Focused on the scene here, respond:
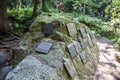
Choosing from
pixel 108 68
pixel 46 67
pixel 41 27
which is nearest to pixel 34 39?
pixel 41 27

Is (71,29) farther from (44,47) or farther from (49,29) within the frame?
(44,47)

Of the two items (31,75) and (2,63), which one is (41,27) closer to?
(2,63)

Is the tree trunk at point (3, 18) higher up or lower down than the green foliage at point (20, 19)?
higher up

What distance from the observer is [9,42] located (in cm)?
729

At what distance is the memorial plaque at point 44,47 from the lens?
3.94m

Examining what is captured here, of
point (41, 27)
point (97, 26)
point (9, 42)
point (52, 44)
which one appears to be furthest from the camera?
point (97, 26)

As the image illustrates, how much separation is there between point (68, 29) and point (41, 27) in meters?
0.77

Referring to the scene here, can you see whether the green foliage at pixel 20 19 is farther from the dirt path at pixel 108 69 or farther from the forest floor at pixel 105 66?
the dirt path at pixel 108 69

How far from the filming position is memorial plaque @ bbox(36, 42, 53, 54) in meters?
3.94

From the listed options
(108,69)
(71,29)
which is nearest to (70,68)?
(71,29)

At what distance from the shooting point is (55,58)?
3.79m

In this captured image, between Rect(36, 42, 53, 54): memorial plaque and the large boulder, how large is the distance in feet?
0.27

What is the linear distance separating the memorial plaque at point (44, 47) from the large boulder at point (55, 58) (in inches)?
3.2

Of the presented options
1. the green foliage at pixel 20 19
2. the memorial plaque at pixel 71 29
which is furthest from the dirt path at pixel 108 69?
the green foliage at pixel 20 19
